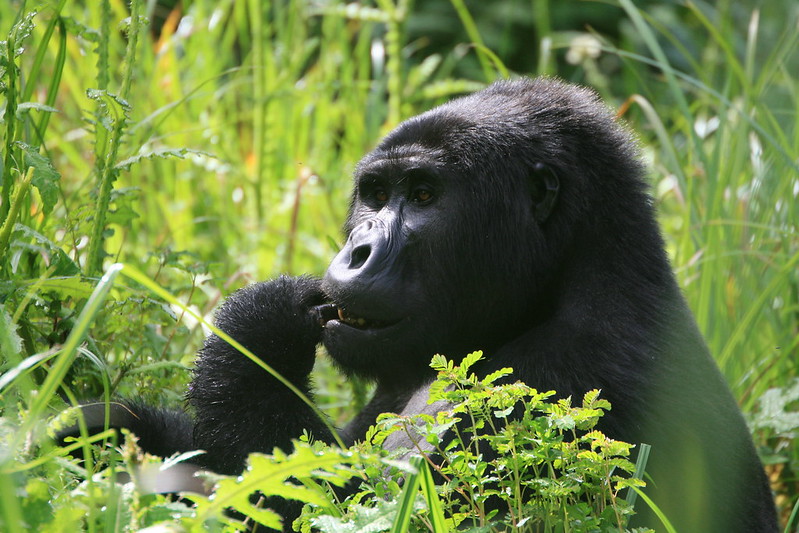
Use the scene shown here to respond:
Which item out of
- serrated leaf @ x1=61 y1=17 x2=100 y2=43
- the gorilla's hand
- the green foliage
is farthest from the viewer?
the gorilla's hand

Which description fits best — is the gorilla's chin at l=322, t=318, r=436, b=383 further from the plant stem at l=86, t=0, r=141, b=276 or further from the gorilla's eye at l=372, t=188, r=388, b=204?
the plant stem at l=86, t=0, r=141, b=276

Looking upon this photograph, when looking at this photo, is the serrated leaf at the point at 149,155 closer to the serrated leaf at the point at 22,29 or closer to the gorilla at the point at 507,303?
the serrated leaf at the point at 22,29

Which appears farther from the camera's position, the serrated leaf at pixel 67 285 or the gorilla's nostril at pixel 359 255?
the gorilla's nostril at pixel 359 255

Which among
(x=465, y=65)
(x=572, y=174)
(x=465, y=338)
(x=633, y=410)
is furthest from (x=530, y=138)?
(x=465, y=65)

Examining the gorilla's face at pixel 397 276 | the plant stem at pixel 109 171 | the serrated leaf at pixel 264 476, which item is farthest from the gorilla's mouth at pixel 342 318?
the serrated leaf at pixel 264 476

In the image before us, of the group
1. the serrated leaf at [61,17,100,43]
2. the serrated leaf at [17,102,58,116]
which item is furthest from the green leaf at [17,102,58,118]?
the serrated leaf at [61,17,100,43]

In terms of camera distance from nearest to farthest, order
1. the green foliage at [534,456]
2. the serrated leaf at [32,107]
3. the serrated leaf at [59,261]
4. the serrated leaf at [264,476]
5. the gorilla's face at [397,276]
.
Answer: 1. the serrated leaf at [264,476]
2. the green foliage at [534,456]
3. the serrated leaf at [32,107]
4. the serrated leaf at [59,261]
5. the gorilla's face at [397,276]

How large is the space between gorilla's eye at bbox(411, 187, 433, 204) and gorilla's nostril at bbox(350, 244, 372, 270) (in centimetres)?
27

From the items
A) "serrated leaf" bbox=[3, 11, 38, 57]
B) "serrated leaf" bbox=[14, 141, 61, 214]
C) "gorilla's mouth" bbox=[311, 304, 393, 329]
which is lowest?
"gorilla's mouth" bbox=[311, 304, 393, 329]

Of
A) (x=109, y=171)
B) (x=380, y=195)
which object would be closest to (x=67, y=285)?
(x=109, y=171)

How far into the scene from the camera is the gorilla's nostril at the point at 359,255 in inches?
115

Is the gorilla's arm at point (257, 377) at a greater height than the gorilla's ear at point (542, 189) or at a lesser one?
lesser

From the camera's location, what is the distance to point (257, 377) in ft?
9.96

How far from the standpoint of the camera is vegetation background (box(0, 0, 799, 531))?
8.88 ft
